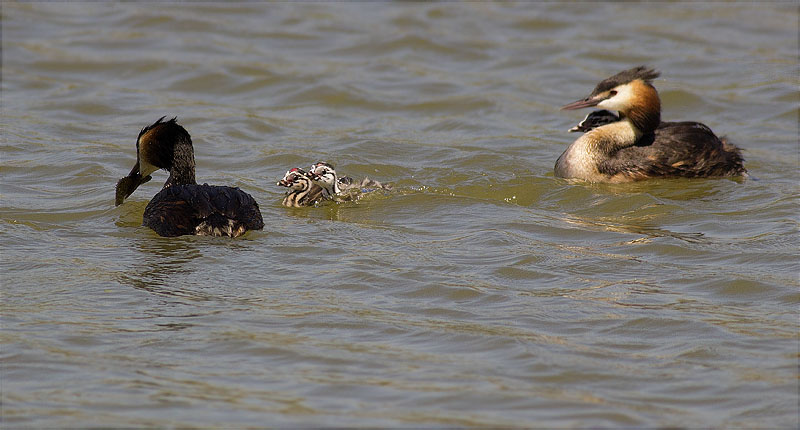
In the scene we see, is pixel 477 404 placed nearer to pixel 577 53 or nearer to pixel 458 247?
pixel 458 247

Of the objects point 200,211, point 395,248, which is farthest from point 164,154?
point 395,248

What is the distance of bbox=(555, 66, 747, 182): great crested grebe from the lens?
10.2 m

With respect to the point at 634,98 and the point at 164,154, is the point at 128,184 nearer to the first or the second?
the point at 164,154

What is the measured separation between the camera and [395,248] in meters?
8.02

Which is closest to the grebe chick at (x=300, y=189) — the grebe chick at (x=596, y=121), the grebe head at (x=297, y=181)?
the grebe head at (x=297, y=181)

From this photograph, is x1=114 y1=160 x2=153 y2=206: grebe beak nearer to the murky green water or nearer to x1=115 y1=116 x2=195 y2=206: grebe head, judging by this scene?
x1=115 y1=116 x2=195 y2=206: grebe head

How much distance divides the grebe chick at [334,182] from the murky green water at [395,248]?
0.61 ft

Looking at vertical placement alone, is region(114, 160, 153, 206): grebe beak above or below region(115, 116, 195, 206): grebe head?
below

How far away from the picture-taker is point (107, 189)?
9.54m

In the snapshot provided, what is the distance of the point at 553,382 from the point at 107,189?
515 cm

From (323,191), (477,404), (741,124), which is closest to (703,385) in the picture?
(477,404)

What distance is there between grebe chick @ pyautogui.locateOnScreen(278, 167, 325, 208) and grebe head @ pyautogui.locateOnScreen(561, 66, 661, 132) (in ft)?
8.31

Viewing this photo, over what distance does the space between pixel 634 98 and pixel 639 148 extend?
45 cm

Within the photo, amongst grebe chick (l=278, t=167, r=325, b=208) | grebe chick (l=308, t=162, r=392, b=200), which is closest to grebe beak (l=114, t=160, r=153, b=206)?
grebe chick (l=278, t=167, r=325, b=208)
